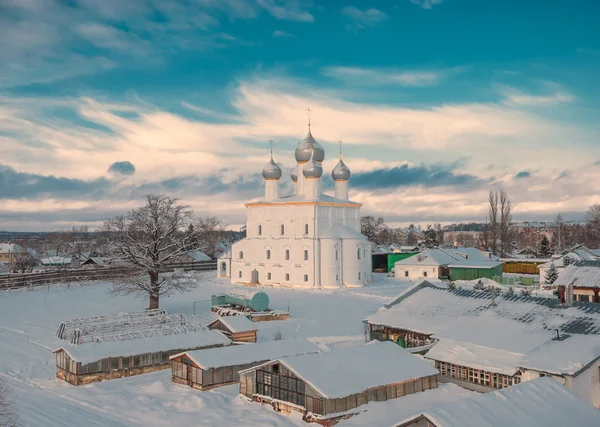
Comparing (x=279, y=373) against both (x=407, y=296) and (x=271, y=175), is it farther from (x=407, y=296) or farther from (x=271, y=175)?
(x=271, y=175)

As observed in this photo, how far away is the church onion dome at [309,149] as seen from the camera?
52656 mm

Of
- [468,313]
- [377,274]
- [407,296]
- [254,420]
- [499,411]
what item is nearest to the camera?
[499,411]

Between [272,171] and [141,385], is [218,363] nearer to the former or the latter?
[141,385]

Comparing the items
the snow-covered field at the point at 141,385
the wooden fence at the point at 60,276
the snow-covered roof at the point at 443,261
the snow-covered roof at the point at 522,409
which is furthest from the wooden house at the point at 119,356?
the snow-covered roof at the point at 443,261

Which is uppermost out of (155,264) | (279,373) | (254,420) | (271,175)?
(271,175)

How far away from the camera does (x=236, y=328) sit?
87.5 ft

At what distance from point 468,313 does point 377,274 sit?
3613 centimetres

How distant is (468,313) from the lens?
24.0m

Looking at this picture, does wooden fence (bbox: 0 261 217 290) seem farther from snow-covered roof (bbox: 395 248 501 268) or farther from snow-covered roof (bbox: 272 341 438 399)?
snow-covered roof (bbox: 272 341 438 399)

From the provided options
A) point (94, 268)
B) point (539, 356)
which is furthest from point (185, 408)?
point (94, 268)

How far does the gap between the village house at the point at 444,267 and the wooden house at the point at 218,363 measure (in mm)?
31691

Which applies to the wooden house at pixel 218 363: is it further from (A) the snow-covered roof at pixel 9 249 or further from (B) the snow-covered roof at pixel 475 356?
(A) the snow-covered roof at pixel 9 249

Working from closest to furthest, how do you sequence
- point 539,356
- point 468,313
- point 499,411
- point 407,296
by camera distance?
1. point 499,411
2. point 539,356
3. point 468,313
4. point 407,296

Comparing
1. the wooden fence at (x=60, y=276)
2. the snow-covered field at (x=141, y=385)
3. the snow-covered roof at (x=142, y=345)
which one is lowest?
the snow-covered field at (x=141, y=385)
